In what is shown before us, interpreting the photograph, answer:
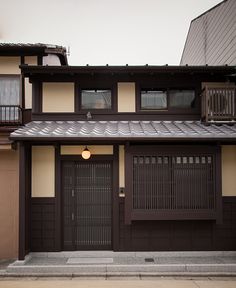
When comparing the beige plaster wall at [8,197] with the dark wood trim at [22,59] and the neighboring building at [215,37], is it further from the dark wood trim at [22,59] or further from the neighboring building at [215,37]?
the neighboring building at [215,37]

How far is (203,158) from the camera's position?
9883mm

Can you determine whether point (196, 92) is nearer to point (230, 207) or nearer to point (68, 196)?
point (230, 207)

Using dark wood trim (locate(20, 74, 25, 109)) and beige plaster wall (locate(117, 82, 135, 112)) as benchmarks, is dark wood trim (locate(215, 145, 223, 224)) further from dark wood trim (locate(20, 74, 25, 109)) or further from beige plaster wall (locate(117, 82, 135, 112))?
dark wood trim (locate(20, 74, 25, 109))

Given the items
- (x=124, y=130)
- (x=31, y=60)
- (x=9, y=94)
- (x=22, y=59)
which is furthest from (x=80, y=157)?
(x=22, y=59)

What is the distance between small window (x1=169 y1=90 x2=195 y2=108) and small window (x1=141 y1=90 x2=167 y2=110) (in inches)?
10.7

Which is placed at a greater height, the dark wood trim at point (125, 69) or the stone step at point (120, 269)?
the dark wood trim at point (125, 69)

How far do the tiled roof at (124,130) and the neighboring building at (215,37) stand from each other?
5904 millimetres

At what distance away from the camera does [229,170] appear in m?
10.3

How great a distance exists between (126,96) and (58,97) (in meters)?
2.28

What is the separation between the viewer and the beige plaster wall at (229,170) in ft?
33.7

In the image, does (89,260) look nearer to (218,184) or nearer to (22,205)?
(22,205)

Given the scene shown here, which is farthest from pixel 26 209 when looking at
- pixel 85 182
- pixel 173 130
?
pixel 173 130

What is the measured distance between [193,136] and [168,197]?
6.60ft

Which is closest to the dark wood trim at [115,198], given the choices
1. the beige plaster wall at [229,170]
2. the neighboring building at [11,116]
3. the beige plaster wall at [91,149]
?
the beige plaster wall at [91,149]
